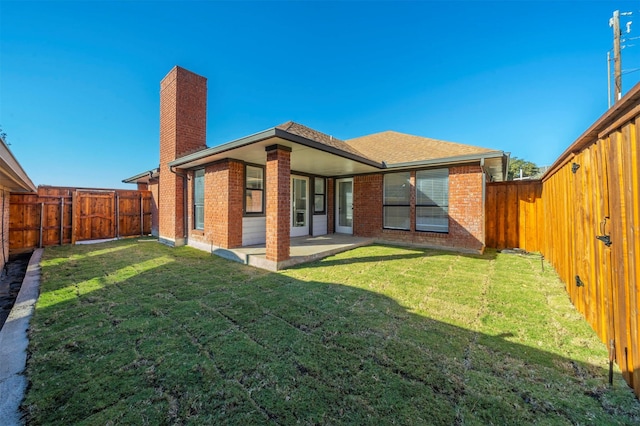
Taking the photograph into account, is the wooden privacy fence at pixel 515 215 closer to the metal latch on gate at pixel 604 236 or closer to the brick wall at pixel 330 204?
the brick wall at pixel 330 204

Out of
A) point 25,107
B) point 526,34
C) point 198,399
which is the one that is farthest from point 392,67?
point 25,107

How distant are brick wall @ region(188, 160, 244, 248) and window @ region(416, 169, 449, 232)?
5.84 meters

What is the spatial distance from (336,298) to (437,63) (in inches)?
480

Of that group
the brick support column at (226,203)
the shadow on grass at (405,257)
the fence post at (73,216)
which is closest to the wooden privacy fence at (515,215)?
the shadow on grass at (405,257)

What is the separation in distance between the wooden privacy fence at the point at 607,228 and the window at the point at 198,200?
29.9ft

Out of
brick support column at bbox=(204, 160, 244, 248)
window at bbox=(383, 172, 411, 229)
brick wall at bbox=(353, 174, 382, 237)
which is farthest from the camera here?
brick wall at bbox=(353, 174, 382, 237)

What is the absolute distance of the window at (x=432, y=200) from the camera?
26.0ft

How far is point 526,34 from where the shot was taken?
849 cm

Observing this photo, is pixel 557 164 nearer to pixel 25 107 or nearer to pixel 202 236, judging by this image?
pixel 202 236

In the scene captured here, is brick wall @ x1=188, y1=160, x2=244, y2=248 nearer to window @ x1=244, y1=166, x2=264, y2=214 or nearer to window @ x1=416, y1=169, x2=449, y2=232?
window @ x1=244, y1=166, x2=264, y2=214

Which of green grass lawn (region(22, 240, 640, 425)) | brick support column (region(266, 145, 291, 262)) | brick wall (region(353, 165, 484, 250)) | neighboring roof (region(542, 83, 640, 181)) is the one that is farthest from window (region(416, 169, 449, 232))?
brick support column (region(266, 145, 291, 262))

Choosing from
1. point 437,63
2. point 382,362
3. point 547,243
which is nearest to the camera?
point 382,362

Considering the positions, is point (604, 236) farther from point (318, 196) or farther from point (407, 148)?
point (318, 196)

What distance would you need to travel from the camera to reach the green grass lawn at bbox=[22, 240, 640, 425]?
5.73ft
